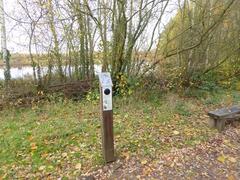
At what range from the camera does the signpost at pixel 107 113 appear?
3111mm

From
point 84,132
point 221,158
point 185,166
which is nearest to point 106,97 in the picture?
point 185,166

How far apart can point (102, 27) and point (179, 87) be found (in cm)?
309

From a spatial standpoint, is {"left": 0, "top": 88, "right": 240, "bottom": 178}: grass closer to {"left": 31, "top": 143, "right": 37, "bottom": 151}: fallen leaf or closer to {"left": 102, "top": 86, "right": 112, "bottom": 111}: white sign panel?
{"left": 31, "top": 143, "right": 37, "bottom": 151}: fallen leaf

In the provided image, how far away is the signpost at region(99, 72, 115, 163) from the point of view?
3.11 m

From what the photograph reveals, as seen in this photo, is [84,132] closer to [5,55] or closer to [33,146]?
[33,146]

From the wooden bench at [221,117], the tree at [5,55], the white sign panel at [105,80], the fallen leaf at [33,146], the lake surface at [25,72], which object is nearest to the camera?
the white sign panel at [105,80]

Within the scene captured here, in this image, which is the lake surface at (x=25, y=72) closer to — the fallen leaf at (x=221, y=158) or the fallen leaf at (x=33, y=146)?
the fallen leaf at (x=33, y=146)

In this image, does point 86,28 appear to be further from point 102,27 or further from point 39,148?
point 39,148

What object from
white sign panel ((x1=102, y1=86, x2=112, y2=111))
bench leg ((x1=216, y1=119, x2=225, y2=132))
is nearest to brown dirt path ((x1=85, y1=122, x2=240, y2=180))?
bench leg ((x1=216, y1=119, x2=225, y2=132))

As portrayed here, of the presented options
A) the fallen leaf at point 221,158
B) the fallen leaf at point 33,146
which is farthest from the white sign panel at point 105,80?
the fallen leaf at point 221,158

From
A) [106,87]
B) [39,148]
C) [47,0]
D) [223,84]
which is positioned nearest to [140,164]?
[106,87]

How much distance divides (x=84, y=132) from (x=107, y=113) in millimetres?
1527

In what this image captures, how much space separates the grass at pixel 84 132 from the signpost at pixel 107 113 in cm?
20

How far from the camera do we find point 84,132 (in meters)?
4.54
